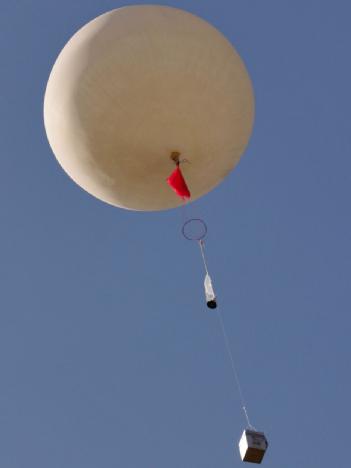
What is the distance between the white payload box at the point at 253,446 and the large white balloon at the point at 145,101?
390 centimetres

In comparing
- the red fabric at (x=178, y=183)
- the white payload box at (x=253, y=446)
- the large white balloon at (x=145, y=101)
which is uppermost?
the large white balloon at (x=145, y=101)

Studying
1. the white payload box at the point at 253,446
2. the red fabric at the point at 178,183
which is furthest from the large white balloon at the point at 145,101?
the white payload box at the point at 253,446

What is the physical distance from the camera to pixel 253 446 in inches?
429

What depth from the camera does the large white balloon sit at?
11.0m

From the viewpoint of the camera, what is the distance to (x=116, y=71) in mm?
10938

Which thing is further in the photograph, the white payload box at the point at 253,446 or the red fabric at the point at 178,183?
the red fabric at the point at 178,183

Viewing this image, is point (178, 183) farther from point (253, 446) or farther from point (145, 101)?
point (253, 446)

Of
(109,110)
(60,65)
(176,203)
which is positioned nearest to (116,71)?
(109,110)

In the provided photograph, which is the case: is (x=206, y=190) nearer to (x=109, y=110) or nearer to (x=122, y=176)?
(x=122, y=176)

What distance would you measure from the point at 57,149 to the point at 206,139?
2348 millimetres

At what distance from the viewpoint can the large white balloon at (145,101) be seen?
1095 cm

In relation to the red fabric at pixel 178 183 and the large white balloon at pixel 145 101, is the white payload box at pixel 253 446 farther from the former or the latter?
the large white balloon at pixel 145 101

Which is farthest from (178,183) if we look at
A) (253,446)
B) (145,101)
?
(253,446)

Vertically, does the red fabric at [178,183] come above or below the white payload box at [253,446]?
above
